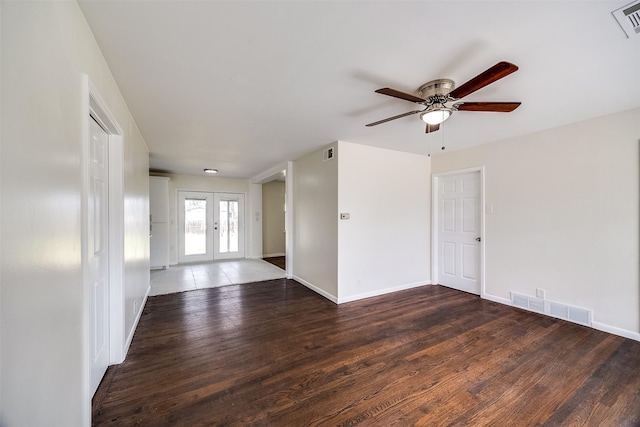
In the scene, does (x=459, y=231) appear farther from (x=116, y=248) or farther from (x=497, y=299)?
(x=116, y=248)

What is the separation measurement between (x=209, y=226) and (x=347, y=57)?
6.37 m

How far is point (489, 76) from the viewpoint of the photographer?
160cm

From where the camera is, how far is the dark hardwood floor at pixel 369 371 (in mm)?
1627

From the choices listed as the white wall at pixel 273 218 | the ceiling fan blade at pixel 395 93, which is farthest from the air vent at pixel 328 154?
the white wall at pixel 273 218

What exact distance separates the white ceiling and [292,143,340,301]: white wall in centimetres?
110

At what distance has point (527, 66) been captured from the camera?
1.82m

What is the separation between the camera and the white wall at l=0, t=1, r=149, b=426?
743 mm

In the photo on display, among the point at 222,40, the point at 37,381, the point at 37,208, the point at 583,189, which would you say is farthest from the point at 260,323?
the point at 583,189

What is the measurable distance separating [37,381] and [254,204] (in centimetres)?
656

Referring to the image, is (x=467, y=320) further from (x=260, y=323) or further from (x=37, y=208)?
(x=37, y=208)

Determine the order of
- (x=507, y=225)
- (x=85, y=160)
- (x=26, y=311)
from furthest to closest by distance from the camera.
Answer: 1. (x=507, y=225)
2. (x=85, y=160)
3. (x=26, y=311)

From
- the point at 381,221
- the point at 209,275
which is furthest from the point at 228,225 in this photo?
the point at 381,221

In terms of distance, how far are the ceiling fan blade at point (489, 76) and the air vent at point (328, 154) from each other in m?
2.04

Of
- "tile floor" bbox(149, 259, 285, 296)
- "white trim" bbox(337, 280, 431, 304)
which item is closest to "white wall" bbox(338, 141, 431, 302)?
"white trim" bbox(337, 280, 431, 304)
